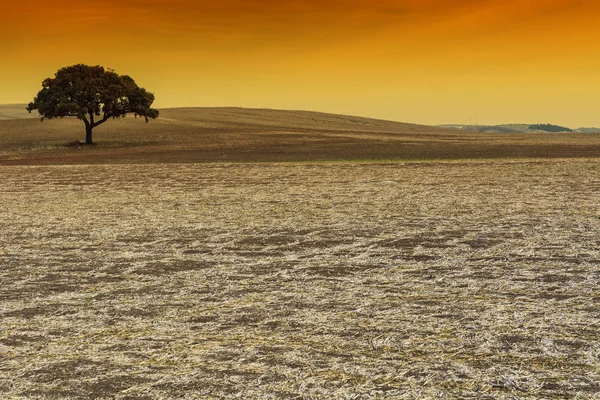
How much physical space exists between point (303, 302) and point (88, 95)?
245 ft

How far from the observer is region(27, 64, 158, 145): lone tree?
259ft

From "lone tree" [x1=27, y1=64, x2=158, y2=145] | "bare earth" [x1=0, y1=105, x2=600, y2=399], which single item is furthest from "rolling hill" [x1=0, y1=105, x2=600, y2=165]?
"bare earth" [x1=0, y1=105, x2=600, y2=399]

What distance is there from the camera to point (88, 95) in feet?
261

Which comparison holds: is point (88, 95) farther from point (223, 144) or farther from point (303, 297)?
point (303, 297)

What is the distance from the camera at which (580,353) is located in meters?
7.48

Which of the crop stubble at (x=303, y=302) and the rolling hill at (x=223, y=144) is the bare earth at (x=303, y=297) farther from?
the rolling hill at (x=223, y=144)

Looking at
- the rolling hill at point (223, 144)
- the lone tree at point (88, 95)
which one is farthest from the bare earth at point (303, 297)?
the lone tree at point (88, 95)

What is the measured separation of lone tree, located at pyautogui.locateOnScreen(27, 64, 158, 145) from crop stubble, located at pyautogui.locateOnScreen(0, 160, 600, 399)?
59.9m

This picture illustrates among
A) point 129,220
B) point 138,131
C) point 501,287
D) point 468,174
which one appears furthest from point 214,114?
point 501,287

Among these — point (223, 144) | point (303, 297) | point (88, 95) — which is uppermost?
point (88, 95)

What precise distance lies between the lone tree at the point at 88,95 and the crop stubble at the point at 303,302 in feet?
196

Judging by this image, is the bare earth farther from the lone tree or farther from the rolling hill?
the lone tree

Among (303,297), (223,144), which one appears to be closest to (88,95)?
(223,144)

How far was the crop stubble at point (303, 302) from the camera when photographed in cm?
693
